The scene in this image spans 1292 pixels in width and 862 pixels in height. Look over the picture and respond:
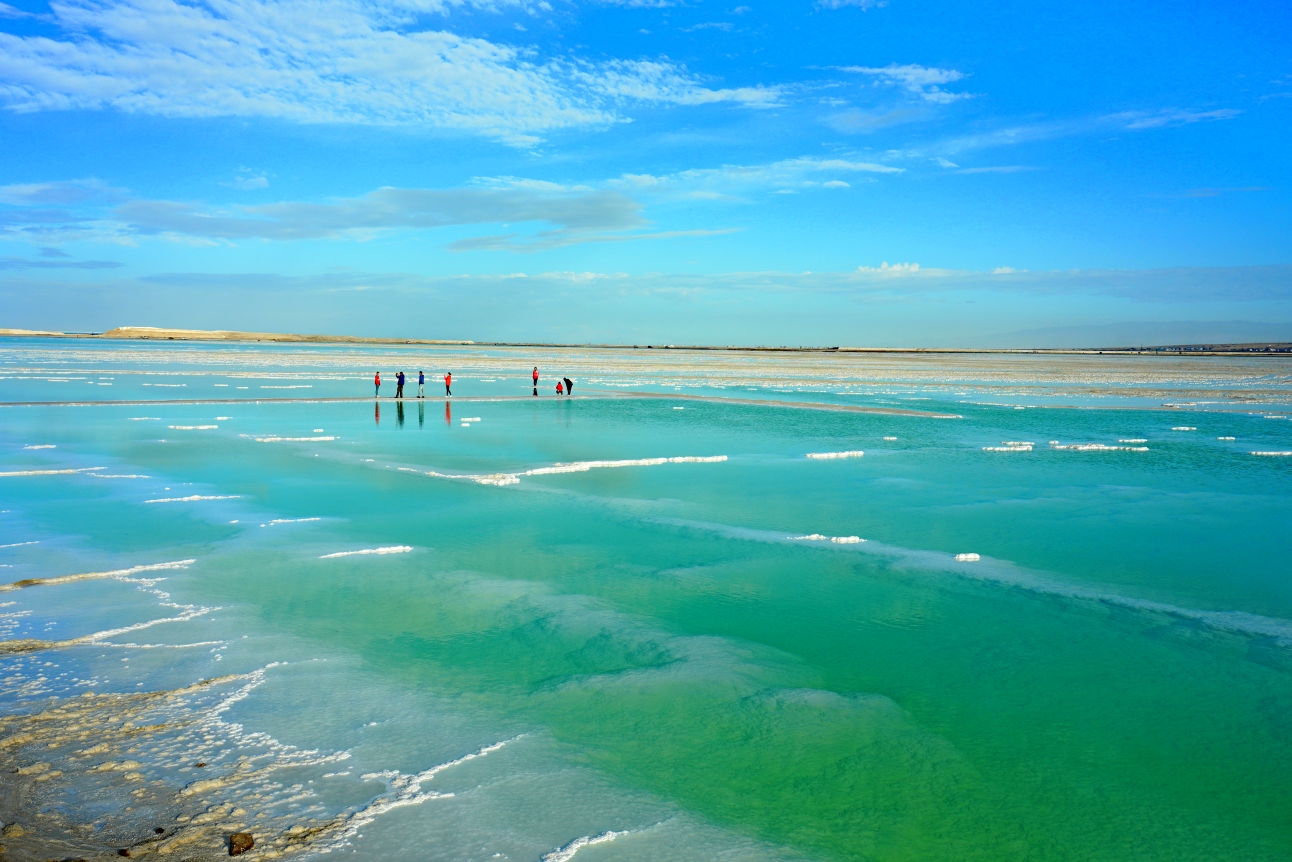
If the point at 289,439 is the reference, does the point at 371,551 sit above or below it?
below

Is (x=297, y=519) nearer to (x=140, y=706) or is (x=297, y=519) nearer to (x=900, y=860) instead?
(x=140, y=706)

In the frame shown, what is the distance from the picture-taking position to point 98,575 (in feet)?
32.6

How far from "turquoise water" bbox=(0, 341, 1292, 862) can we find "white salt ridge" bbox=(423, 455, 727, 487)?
Result: 9.2 inches

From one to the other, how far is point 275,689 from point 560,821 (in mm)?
3035

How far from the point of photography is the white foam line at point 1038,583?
909cm

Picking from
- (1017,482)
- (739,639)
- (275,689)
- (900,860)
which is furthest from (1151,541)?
(275,689)

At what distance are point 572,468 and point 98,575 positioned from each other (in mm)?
10211

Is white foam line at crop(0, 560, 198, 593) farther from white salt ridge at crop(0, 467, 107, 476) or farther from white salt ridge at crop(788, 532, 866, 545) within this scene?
white salt ridge at crop(0, 467, 107, 476)

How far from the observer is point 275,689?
22.7 ft

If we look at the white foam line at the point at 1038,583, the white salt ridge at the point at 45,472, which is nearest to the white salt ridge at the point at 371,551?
the white foam line at the point at 1038,583

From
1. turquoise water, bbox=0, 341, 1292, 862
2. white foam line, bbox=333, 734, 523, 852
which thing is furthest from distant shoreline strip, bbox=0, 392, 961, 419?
white foam line, bbox=333, 734, 523, 852

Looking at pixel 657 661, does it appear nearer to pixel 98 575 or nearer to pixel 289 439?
pixel 98 575

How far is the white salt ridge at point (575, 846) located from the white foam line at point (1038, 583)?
7.13 meters

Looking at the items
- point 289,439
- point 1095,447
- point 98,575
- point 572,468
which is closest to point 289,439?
point 289,439
